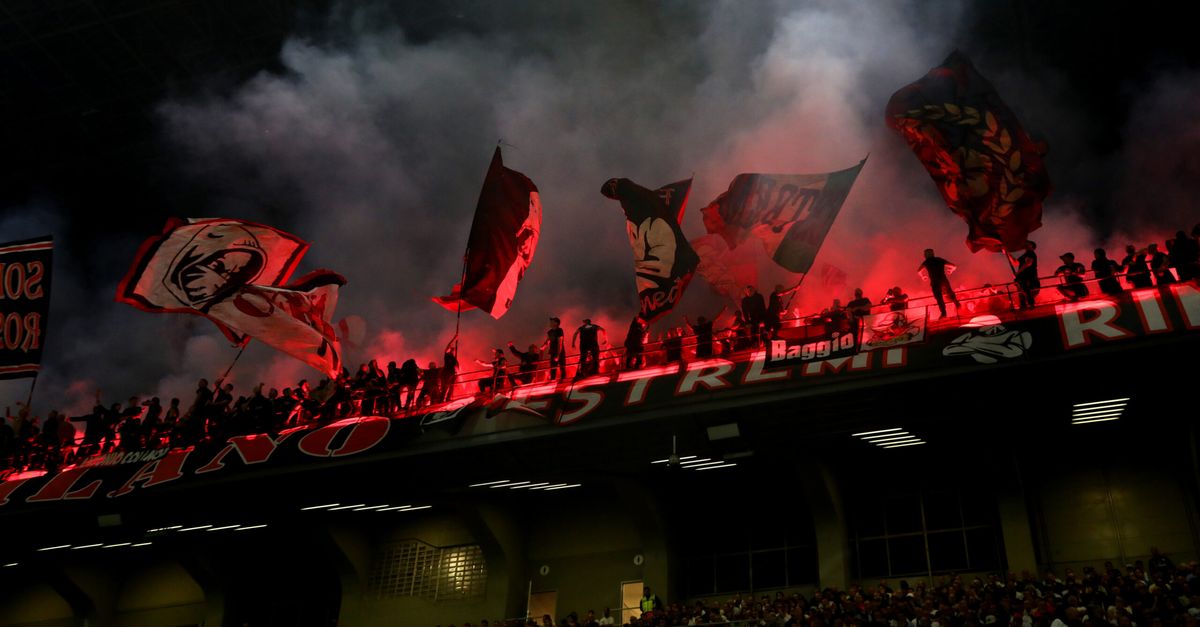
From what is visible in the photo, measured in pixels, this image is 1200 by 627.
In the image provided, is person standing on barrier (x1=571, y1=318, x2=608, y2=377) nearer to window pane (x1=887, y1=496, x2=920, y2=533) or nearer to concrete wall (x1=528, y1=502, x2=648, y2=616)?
concrete wall (x1=528, y1=502, x2=648, y2=616)

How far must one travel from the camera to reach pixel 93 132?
39.8 metres

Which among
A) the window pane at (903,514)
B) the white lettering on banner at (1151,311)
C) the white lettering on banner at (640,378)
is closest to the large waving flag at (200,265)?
the white lettering on banner at (640,378)


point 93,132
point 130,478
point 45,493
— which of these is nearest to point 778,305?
point 130,478

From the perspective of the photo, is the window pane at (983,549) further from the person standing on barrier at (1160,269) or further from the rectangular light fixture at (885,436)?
the person standing on barrier at (1160,269)

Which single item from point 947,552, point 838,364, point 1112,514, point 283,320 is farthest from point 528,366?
point 1112,514

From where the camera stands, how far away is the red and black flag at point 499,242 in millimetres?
25953

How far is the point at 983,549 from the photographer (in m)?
23.9

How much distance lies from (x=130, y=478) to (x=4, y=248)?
899 centimetres

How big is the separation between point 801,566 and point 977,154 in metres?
11.7

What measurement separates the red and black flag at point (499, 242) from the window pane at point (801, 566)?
34.0ft

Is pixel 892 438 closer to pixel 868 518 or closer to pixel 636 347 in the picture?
pixel 868 518

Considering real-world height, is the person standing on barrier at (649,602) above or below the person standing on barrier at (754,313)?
below

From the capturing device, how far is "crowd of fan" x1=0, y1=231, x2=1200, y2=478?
67.7 feet

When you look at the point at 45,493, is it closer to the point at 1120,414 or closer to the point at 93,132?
the point at 93,132
